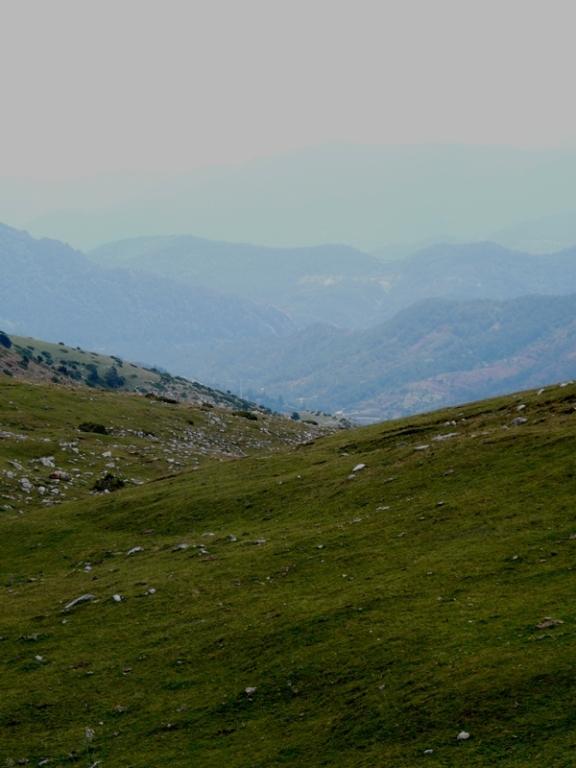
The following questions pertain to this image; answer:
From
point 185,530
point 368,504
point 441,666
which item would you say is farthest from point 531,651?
point 185,530

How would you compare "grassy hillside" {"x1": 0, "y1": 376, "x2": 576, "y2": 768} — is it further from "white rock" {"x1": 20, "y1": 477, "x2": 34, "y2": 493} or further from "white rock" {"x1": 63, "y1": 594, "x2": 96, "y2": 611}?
"white rock" {"x1": 20, "y1": 477, "x2": 34, "y2": 493}

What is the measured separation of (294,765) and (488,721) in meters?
3.87

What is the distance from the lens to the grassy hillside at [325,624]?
17.8 m

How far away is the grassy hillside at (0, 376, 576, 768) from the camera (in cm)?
1784

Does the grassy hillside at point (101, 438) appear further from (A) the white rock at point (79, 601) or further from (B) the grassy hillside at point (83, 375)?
(B) the grassy hillside at point (83, 375)

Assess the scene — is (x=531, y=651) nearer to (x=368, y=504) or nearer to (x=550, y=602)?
(x=550, y=602)

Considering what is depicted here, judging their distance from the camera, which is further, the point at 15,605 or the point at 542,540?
the point at 15,605

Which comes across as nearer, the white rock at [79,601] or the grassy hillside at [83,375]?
the white rock at [79,601]

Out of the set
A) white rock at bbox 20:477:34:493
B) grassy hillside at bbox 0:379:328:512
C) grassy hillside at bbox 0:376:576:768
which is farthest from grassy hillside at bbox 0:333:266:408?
grassy hillside at bbox 0:376:576:768

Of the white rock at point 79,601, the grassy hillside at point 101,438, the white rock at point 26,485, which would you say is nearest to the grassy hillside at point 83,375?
the grassy hillside at point 101,438

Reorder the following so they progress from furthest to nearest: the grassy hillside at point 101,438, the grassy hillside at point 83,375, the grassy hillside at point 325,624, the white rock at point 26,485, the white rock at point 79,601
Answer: the grassy hillside at point 83,375
the grassy hillside at point 101,438
the white rock at point 26,485
the white rock at point 79,601
the grassy hillside at point 325,624

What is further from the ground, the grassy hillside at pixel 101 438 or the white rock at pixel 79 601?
the grassy hillside at pixel 101 438

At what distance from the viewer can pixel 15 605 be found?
29.4m

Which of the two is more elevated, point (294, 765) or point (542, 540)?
point (542, 540)
